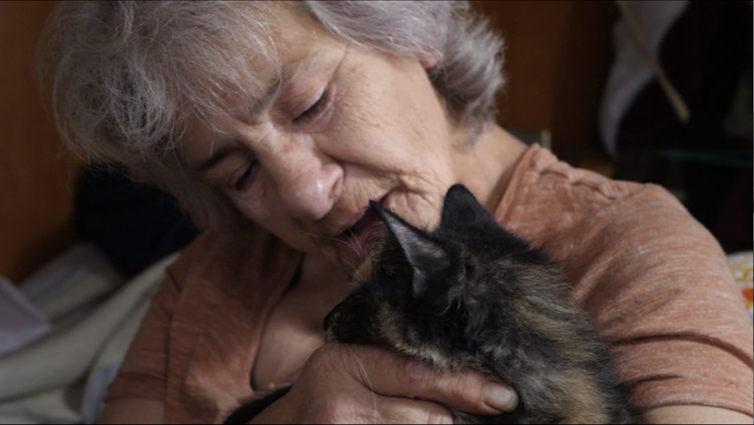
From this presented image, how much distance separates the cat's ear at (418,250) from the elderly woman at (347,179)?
3.4 inches

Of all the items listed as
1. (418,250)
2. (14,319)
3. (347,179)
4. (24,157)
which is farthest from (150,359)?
(418,250)

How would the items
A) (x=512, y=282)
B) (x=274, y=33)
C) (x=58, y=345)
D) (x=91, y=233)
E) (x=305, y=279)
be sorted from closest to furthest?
1. (x=512, y=282)
2. (x=274, y=33)
3. (x=305, y=279)
4. (x=58, y=345)
5. (x=91, y=233)

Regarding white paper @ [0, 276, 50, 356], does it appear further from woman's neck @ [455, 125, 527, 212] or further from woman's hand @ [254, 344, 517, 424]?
woman's neck @ [455, 125, 527, 212]

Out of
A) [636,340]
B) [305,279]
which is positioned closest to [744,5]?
[636,340]

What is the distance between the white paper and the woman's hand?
418mm

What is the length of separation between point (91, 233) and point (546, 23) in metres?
1.15

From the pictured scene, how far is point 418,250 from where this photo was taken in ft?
2.05

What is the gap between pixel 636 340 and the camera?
0.83 m

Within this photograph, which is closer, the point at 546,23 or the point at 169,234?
the point at 546,23

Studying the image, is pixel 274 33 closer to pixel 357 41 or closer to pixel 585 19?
pixel 357 41

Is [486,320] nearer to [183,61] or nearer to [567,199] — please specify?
[567,199]

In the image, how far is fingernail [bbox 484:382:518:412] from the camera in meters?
0.68

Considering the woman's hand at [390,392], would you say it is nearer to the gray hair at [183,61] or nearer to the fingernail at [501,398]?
the fingernail at [501,398]

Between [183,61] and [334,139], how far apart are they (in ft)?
0.68
